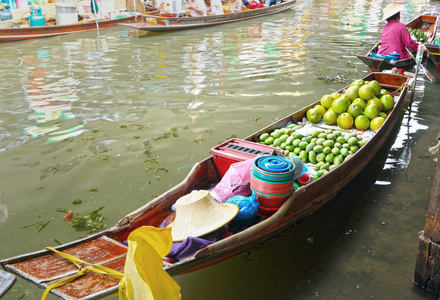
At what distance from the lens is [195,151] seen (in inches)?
191

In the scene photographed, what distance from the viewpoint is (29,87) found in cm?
766

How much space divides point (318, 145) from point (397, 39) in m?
4.82

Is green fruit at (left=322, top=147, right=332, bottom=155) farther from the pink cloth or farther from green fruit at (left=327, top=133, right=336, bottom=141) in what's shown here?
the pink cloth

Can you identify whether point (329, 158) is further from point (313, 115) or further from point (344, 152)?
point (313, 115)

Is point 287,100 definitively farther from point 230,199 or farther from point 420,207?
point 230,199

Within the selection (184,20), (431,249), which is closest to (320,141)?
(431,249)

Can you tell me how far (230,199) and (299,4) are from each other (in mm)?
22591

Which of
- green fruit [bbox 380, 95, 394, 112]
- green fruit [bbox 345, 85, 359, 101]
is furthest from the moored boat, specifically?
green fruit [bbox 380, 95, 394, 112]

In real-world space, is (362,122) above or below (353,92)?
below

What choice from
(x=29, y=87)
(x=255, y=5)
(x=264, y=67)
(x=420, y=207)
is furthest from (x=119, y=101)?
(x=255, y=5)

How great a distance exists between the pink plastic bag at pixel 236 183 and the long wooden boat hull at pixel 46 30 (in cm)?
1244

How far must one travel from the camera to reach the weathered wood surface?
243 centimetres

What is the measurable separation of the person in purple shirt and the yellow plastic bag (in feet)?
23.3

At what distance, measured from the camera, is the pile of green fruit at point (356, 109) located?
459 cm
